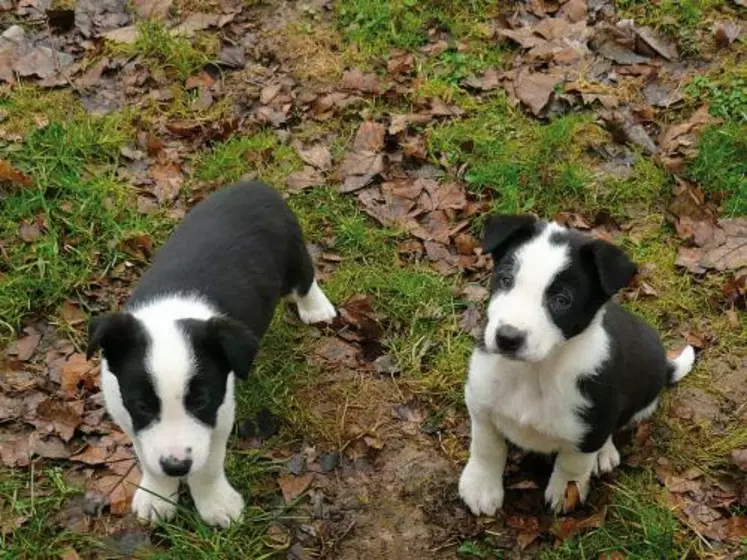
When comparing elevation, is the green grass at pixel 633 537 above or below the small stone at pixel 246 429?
above

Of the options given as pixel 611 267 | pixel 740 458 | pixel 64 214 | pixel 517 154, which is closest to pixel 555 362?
pixel 611 267

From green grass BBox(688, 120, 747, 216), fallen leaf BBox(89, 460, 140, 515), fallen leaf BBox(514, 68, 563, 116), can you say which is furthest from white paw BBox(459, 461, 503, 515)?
fallen leaf BBox(514, 68, 563, 116)

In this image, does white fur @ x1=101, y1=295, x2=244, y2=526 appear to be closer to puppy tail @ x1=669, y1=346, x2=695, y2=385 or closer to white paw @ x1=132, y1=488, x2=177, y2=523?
white paw @ x1=132, y1=488, x2=177, y2=523

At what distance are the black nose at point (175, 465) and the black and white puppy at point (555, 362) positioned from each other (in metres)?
1.20

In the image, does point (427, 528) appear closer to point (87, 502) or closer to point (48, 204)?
point (87, 502)

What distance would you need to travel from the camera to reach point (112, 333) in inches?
143

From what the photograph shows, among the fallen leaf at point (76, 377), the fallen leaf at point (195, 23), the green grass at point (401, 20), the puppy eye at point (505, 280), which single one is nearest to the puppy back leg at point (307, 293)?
the fallen leaf at point (76, 377)

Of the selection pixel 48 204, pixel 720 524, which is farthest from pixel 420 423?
pixel 48 204

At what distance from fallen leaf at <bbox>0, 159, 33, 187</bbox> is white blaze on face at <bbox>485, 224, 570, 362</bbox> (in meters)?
3.40

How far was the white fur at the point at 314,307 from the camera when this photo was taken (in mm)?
5234

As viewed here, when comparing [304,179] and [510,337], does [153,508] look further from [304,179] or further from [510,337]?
[304,179]

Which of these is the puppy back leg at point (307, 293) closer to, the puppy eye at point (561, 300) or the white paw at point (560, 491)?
the white paw at point (560, 491)

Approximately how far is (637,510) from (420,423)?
113 cm

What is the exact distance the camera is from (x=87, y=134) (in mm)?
6234
